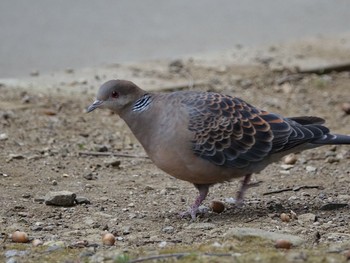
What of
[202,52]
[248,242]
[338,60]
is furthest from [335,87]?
[248,242]

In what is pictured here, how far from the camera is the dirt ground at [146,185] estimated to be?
480cm

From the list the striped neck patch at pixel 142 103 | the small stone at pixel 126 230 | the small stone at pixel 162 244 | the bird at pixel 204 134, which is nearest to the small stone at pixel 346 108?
the bird at pixel 204 134

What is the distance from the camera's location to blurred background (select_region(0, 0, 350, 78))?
31.8 ft

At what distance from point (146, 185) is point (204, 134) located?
3.37 ft

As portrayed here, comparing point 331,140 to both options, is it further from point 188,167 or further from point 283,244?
point 283,244

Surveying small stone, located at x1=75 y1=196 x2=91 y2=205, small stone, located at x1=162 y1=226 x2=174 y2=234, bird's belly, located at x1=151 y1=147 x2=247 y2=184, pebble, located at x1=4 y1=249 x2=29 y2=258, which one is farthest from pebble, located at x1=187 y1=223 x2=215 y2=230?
pebble, located at x1=4 y1=249 x2=29 y2=258

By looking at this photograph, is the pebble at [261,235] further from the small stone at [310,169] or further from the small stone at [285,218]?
the small stone at [310,169]

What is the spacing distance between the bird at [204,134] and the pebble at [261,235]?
674 millimetres

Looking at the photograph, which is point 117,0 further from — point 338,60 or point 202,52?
point 338,60

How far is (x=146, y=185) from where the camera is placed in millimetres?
6352

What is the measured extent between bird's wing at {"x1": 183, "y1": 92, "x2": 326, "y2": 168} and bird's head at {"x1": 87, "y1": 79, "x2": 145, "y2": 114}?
0.33m

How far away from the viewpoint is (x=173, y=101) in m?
5.57

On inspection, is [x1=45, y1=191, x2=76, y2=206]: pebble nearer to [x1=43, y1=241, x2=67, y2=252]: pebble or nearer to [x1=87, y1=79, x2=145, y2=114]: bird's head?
[x1=87, y1=79, x2=145, y2=114]: bird's head

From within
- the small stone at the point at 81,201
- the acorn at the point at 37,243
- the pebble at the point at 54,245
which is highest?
the small stone at the point at 81,201
